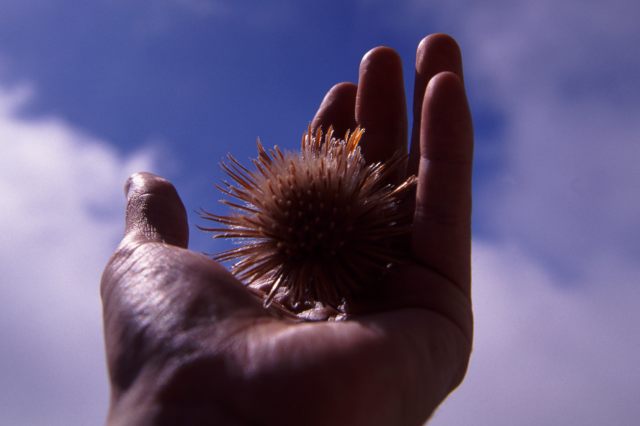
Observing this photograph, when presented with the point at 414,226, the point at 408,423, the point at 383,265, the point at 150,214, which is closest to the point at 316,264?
the point at 383,265

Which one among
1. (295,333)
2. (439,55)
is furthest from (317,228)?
(439,55)

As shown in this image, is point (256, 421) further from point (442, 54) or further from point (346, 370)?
point (442, 54)

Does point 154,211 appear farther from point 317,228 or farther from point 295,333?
point 295,333

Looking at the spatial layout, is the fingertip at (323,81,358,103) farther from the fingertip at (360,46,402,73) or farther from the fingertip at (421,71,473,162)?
the fingertip at (421,71,473,162)

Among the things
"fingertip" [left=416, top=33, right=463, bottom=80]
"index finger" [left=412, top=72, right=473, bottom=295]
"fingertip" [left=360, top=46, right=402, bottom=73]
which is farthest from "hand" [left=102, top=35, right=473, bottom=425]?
"fingertip" [left=360, top=46, right=402, bottom=73]

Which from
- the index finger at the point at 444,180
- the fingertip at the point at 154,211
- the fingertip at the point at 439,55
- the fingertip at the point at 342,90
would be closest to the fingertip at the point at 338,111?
the fingertip at the point at 342,90

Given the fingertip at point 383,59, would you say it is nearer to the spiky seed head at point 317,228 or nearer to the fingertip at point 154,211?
the spiky seed head at point 317,228

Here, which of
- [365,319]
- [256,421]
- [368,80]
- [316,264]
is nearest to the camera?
[256,421]
